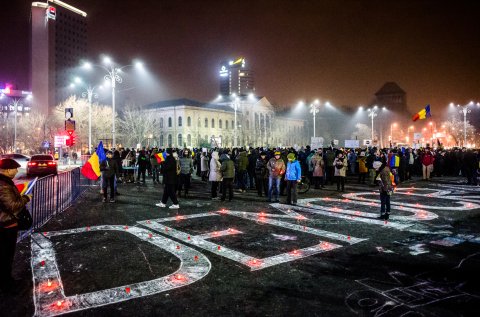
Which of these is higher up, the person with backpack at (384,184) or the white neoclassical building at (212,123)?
the white neoclassical building at (212,123)

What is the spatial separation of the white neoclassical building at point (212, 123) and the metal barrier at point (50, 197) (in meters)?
64.0

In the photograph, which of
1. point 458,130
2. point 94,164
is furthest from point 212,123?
point 94,164

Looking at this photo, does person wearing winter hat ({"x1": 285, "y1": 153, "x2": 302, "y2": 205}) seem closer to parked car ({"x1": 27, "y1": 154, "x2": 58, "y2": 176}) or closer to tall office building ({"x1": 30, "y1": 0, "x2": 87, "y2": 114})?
parked car ({"x1": 27, "y1": 154, "x2": 58, "y2": 176})

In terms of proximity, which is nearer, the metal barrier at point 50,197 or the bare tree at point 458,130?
the metal barrier at point 50,197

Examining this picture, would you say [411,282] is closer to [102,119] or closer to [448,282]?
[448,282]

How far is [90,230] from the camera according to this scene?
9062mm

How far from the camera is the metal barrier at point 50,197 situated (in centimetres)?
932

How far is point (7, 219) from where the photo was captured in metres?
5.18

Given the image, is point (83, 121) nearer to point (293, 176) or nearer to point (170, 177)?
point (170, 177)

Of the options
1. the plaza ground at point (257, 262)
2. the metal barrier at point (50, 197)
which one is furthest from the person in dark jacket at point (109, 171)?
the plaza ground at point (257, 262)

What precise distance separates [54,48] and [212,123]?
72476 mm

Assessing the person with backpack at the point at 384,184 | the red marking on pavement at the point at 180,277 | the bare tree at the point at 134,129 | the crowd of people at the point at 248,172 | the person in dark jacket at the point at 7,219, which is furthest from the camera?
the bare tree at the point at 134,129

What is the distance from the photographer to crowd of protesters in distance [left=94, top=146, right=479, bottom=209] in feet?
43.0

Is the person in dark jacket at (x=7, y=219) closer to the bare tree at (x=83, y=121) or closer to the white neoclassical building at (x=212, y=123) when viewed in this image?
the bare tree at (x=83, y=121)
